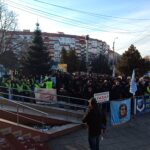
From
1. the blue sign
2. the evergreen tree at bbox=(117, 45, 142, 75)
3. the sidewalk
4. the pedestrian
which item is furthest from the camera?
the evergreen tree at bbox=(117, 45, 142, 75)

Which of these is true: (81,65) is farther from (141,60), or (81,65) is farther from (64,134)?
(64,134)

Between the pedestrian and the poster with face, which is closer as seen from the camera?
the pedestrian

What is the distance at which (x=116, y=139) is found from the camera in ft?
42.9

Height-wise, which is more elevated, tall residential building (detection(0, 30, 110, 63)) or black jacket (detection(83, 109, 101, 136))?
tall residential building (detection(0, 30, 110, 63))

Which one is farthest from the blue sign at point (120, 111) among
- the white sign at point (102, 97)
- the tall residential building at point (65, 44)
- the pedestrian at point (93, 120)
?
the tall residential building at point (65, 44)

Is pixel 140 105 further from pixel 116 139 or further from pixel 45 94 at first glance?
pixel 116 139

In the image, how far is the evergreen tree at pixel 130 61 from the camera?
4712 centimetres

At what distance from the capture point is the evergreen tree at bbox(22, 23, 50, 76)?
42844mm

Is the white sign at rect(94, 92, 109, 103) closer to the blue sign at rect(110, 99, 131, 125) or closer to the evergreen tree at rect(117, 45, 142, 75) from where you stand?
the blue sign at rect(110, 99, 131, 125)

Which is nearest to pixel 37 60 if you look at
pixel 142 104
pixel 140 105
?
pixel 142 104

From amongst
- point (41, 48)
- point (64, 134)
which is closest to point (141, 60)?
point (41, 48)

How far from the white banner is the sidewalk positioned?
420 cm

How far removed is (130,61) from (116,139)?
35.1 meters

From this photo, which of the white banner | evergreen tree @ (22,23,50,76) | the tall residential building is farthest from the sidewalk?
the tall residential building
